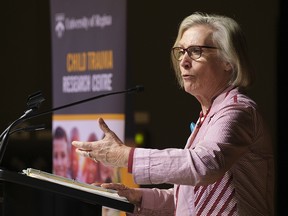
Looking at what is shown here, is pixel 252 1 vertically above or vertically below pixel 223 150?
above

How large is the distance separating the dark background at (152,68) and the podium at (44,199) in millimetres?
2251

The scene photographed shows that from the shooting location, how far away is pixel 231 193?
8.45 ft

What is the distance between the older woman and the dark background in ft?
5.37

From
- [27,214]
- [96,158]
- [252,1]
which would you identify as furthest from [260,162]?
[252,1]

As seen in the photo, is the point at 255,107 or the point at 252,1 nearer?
the point at 255,107

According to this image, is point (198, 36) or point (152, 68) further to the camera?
point (152, 68)

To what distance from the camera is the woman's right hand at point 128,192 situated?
2.74m

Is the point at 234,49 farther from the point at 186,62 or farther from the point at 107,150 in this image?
the point at 107,150

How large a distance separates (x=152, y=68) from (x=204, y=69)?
2.41m

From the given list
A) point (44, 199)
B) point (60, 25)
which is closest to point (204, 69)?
point (44, 199)

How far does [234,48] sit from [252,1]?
194 cm

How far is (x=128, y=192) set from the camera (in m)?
2.82

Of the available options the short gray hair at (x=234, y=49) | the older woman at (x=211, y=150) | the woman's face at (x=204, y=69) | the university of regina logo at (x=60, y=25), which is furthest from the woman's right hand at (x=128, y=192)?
the university of regina logo at (x=60, y=25)

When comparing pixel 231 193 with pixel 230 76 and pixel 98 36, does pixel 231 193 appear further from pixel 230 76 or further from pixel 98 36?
pixel 98 36
